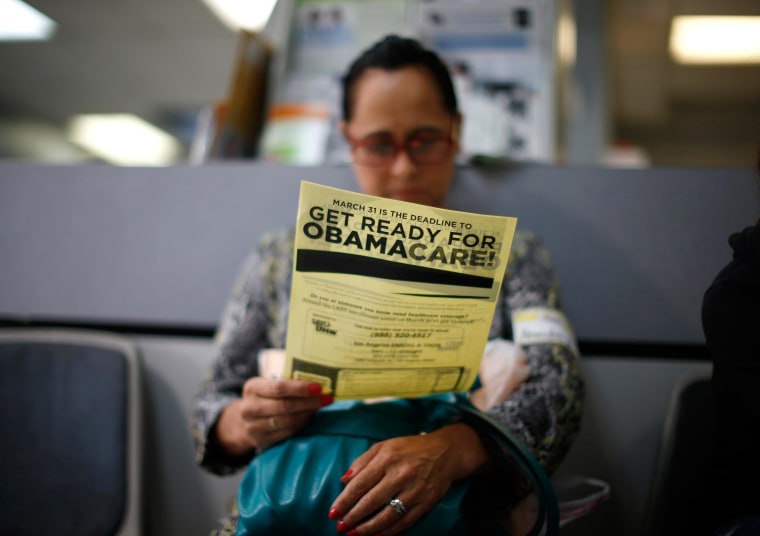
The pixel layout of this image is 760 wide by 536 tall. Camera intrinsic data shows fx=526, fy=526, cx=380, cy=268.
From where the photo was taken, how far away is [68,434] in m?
0.91

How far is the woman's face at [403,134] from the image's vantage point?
762mm

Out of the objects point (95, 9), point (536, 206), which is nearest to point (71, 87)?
point (95, 9)

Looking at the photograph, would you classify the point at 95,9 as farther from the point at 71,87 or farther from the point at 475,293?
the point at 475,293

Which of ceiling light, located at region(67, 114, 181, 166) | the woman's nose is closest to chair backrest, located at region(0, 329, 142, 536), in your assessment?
the woman's nose

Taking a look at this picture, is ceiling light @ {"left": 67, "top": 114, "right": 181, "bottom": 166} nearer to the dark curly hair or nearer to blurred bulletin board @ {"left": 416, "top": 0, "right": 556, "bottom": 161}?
blurred bulletin board @ {"left": 416, "top": 0, "right": 556, "bottom": 161}

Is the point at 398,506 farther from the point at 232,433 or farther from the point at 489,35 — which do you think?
the point at 489,35

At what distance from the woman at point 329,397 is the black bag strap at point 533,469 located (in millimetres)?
28

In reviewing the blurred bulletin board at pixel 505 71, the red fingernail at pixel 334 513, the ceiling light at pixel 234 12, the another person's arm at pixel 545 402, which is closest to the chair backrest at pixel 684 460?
the another person's arm at pixel 545 402

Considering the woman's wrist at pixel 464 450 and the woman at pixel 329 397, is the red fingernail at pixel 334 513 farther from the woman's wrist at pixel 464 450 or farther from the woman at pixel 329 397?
the woman's wrist at pixel 464 450

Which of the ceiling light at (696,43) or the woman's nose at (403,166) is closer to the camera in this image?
the woman's nose at (403,166)

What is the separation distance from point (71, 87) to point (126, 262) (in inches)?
197

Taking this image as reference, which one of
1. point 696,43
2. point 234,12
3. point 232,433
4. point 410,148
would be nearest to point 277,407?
point 232,433

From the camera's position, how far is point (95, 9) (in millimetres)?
3154

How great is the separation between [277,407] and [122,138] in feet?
23.0
